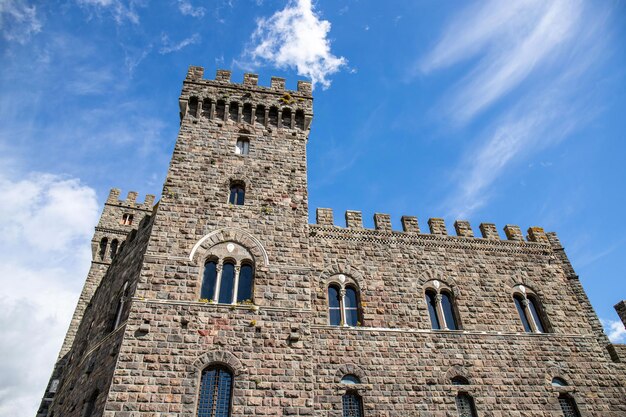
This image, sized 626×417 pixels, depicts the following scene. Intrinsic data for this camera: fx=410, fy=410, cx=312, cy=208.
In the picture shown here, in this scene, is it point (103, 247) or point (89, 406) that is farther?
point (103, 247)

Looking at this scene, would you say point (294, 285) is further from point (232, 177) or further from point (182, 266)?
point (232, 177)

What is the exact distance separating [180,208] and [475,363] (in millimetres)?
11155

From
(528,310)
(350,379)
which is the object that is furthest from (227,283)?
(528,310)

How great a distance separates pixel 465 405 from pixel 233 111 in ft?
44.6

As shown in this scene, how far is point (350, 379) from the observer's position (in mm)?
12789

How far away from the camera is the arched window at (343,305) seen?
1407 cm

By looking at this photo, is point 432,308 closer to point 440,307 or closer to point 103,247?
point 440,307

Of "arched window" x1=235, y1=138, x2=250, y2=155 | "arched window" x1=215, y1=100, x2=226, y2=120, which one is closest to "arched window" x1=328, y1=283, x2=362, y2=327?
"arched window" x1=235, y1=138, x2=250, y2=155

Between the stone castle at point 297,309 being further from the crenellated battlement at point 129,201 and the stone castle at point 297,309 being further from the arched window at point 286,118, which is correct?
the crenellated battlement at point 129,201

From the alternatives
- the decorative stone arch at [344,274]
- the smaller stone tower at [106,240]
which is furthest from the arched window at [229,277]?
the smaller stone tower at [106,240]

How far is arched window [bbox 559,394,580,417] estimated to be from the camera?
1368 cm

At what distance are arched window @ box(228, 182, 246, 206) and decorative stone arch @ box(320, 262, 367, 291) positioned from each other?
13.0 feet

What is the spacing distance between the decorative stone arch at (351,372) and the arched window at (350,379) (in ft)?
0.25

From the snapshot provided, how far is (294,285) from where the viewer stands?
40.7 feet
